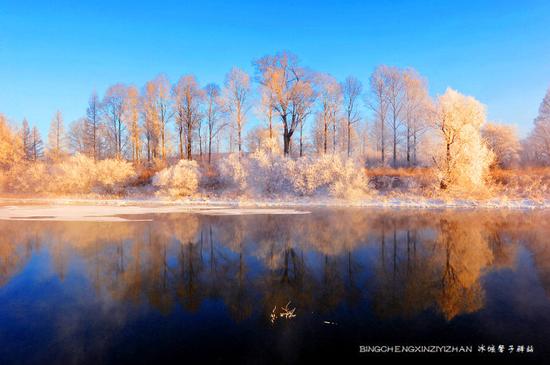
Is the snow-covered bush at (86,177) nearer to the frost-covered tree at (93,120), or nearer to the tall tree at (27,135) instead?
the frost-covered tree at (93,120)

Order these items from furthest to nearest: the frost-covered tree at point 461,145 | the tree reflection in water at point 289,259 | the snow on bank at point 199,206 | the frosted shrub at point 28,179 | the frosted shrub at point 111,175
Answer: the frosted shrub at point 28,179
the frosted shrub at point 111,175
the frost-covered tree at point 461,145
the snow on bank at point 199,206
the tree reflection in water at point 289,259

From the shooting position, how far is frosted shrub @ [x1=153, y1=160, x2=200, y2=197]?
90.2 feet

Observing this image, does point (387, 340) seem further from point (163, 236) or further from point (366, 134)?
point (366, 134)

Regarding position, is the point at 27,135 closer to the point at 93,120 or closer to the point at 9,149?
the point at 9,149

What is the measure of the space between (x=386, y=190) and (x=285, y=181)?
29.6 ft

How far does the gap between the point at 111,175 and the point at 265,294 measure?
28.1 metres

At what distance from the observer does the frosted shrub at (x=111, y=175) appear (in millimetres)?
29703

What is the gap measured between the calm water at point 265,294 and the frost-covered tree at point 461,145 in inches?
480

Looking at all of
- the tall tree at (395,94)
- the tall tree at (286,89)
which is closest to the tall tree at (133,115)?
the tall tree at (286,89)

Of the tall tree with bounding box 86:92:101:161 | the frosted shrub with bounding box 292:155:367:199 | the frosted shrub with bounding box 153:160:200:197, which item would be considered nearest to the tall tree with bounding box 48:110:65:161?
the tall tree with bounding box 86:92:101:161

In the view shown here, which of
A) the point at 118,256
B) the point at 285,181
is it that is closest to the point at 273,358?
the point at 118,256

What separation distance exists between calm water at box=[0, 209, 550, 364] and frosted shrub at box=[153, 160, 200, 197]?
1446 centimetres

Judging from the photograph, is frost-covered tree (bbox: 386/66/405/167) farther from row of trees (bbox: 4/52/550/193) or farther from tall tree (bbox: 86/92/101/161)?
tall tree (bbox: 86/92/101/161)

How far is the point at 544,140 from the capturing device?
31.8 m
